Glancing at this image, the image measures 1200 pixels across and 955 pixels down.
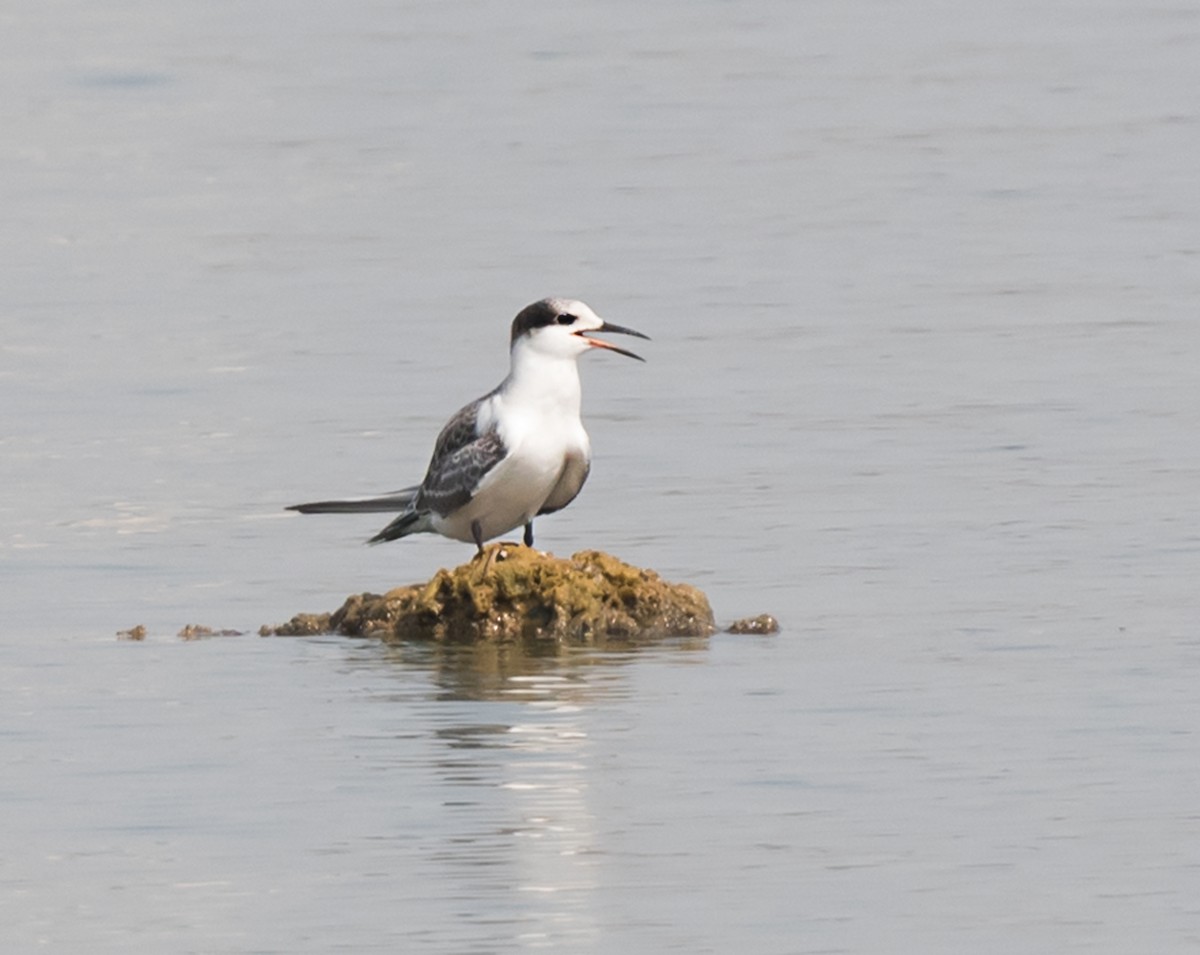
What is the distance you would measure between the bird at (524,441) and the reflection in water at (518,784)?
0.65 meters

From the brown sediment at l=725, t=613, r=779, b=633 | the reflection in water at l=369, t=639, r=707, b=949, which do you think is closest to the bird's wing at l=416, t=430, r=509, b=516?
the reflection in water at l=369, t=639, r=707, b=949

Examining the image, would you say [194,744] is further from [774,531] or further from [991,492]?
[991,492]

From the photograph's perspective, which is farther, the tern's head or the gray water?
the tern's head

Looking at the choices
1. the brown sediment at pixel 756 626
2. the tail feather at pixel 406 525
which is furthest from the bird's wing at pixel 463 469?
the brown sediment at pixel 756 626

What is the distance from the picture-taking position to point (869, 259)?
20.6 m

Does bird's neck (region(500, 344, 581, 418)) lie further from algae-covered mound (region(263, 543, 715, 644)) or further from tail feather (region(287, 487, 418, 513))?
tail feather (region(287, 487, 418, 513))

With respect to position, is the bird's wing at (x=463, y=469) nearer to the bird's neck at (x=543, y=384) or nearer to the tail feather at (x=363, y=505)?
the bird's neck at (x=543, y=384)

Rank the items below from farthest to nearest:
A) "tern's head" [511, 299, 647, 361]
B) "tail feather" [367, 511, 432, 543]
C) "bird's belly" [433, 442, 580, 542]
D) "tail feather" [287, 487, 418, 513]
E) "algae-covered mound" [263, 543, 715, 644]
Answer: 1. "tail feather" [287, 487, 418, 513]
2. "tail feather" [367, 511, 432, 543]
3. "tern's head" [511, 299, 647, 361]
4. "bird's belly" [433, 442, 580, 542]
5. "algae-covered mound" [263, 543, 715, 644]

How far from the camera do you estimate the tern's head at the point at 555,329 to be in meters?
11.0

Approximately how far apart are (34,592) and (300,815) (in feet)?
12.8

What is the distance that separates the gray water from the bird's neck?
3.27 feet

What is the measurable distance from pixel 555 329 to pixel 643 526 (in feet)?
6.72

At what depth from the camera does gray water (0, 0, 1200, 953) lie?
290 inches

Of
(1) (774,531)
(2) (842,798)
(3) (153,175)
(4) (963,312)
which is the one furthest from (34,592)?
(3) (153,175)
